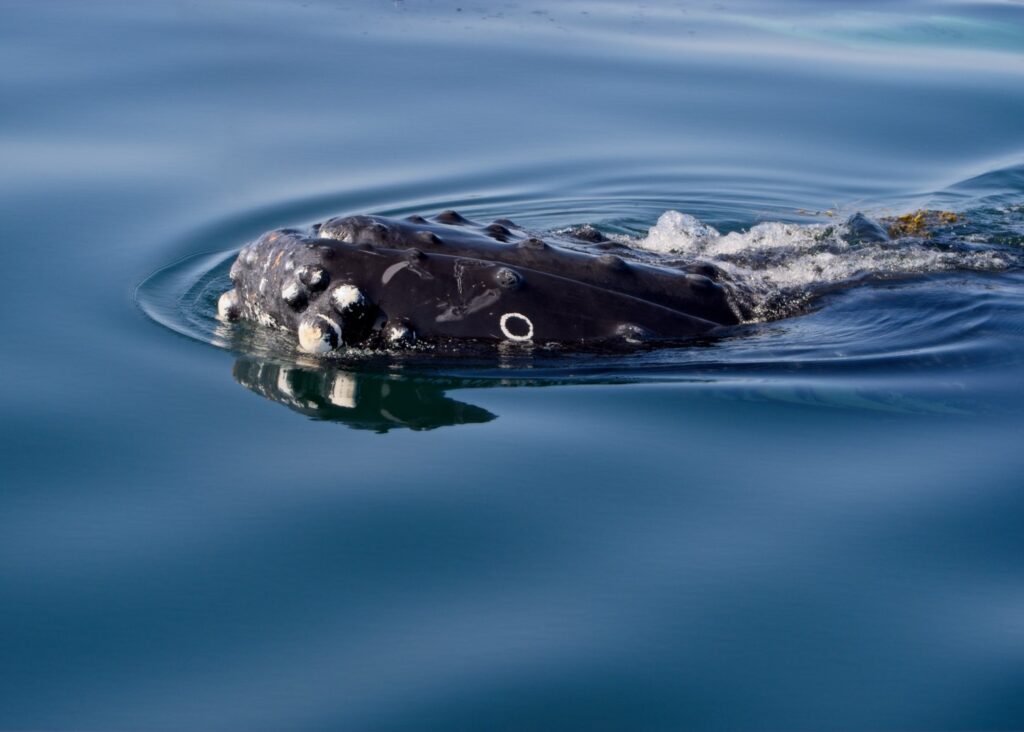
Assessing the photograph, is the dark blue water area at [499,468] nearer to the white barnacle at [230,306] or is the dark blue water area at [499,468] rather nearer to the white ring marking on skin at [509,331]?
the white ring marking on skin at [509,331]

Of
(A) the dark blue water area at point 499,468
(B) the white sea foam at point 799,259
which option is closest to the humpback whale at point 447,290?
(A) the dark blue water area at point 499,468

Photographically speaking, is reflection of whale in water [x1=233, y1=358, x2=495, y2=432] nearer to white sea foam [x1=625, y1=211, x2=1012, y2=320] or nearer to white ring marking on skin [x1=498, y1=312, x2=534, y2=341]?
white ring marking on skin [x1=498, y1=312, x2=534, y2=341]

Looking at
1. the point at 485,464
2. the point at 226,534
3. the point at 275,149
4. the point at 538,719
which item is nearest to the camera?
the point at 538,719

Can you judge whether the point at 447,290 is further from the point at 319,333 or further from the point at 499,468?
the point at 499,468

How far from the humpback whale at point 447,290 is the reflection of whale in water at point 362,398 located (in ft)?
0.73

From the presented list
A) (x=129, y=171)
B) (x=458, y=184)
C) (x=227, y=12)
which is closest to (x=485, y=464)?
(x=458, y=184)

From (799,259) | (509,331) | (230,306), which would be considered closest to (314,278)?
(230,306)

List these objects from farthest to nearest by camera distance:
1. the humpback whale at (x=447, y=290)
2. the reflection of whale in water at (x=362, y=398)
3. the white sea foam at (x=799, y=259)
→ the white sea foam at (x=799, y=259), the humpback whale at (x=447, y=290), the reflection of whale in water at (x=362, y=398)

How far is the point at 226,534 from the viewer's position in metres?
7.04

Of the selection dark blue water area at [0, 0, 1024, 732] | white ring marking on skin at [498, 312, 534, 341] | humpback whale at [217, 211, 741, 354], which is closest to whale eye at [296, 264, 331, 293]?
humpback whale at [217, 211, 741, 354]

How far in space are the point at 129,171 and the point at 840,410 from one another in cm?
844

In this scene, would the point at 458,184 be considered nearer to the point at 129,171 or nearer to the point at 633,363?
the point at 129,171

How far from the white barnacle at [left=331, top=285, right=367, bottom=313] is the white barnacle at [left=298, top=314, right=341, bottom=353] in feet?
0.37

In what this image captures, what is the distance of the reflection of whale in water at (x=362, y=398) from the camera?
333 inches
